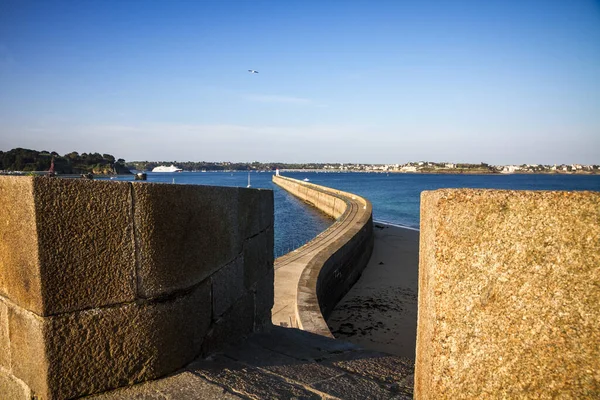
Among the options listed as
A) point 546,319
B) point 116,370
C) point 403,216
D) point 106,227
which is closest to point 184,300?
point 116,370

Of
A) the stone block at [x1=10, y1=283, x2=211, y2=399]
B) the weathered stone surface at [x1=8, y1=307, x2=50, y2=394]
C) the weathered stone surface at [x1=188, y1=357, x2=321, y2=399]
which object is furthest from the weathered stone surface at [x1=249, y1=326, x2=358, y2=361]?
the weathered stone surface at [x1=8, y1=307, x2=50, y2=394]

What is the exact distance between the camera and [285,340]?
3312 millimetres

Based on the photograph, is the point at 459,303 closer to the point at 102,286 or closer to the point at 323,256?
the point at 102,286

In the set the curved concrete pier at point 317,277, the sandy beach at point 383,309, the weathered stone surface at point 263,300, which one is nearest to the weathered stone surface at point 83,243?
the weathered stone surface at point 263,300

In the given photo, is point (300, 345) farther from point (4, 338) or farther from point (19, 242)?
point (19, 242)

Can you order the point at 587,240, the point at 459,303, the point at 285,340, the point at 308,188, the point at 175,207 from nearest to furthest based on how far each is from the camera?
the point at 587,240, the point at 459,303, the point at 175,207, the point at 285,340, the point at 308,188

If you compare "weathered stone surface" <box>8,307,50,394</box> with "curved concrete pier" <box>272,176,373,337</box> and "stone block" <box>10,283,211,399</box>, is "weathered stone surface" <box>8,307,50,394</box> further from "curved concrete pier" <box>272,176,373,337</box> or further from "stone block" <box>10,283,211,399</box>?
"curved concrete pier" <box>272,176,373,337</box>

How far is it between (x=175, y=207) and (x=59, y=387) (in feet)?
3.09

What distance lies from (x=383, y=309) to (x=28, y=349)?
10.0 m

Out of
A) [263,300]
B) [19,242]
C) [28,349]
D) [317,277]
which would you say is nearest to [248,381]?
[28,349]

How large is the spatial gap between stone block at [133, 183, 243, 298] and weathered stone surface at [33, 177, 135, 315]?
0.07 metres

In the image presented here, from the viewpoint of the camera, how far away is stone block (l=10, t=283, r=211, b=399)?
66.6 inches

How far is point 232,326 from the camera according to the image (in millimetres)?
2850

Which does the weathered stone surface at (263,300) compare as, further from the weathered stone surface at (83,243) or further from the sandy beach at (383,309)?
the sandy beach at (383,309)
